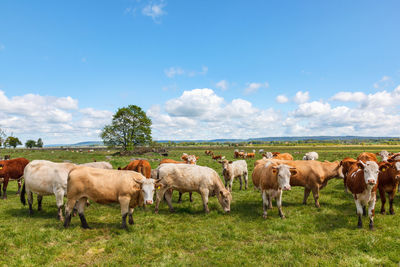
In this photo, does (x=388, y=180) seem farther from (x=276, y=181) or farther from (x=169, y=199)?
(x=169, y=199)

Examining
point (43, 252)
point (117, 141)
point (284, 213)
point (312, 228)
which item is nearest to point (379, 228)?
point (312, 228)

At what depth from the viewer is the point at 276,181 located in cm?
886

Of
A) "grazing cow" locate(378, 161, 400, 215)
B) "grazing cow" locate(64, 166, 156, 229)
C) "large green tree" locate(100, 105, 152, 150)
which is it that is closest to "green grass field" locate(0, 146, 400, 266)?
"grazing cow" locate(378, 161, 400, 215)

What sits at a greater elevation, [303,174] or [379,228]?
[303,174]

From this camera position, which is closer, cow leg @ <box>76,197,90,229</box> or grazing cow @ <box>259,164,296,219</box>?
cow leg @ <box>76,197,90,229</box>

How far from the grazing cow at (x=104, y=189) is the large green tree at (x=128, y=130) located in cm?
4221

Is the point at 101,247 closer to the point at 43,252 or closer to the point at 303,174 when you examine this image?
the point at 43,252

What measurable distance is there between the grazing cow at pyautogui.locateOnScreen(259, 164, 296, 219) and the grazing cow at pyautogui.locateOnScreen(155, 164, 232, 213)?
1667mm

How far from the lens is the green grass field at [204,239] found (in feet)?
19.3

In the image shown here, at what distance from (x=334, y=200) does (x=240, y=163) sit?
5.97 m

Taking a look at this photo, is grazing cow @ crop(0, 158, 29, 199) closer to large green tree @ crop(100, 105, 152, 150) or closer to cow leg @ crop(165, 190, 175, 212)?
cow leg @ crop(165, 190, 175, 212)

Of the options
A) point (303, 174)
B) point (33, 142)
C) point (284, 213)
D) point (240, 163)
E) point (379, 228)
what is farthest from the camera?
point (33, 142)

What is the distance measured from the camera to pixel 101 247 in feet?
21.7

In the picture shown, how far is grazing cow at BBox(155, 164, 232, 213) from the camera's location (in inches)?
388
